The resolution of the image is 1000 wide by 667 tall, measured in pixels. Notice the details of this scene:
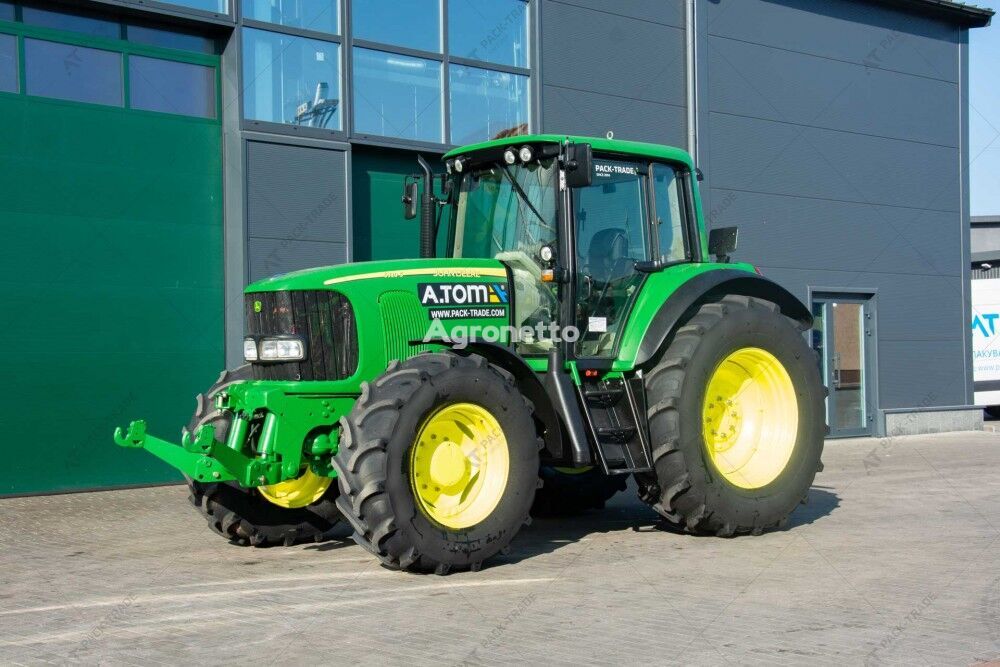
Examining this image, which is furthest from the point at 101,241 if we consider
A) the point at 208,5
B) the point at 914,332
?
the point at 914,332

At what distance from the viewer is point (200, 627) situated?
593cm

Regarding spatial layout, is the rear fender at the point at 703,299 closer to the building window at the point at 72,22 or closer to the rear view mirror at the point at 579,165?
the rear view mirror at the point at 579,165

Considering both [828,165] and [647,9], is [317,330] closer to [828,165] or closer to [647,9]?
[647,9]

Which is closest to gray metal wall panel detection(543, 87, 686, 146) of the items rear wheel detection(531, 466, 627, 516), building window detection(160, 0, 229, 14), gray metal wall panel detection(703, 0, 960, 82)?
gray metal wall panel detection(703, 0, 960, 82)

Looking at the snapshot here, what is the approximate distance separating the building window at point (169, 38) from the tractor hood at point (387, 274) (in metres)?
5.58

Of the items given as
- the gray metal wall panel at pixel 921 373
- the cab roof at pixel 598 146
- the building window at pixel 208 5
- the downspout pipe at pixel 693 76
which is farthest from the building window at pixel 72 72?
the gray metal wall panel at pixel 921 373

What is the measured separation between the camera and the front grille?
7602mm

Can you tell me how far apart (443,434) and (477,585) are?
101 centimetres

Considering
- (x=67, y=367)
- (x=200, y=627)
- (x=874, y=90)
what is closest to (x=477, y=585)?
(x=200, y=627)

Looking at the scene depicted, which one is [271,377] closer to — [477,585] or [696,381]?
[477,585]

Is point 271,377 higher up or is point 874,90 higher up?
point 874,90

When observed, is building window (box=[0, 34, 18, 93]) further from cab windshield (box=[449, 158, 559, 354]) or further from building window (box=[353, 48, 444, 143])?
cab windshield (box=[449, 158, 559, 354])

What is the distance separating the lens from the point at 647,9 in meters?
16.5

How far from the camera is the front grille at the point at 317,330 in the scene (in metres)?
7.60
